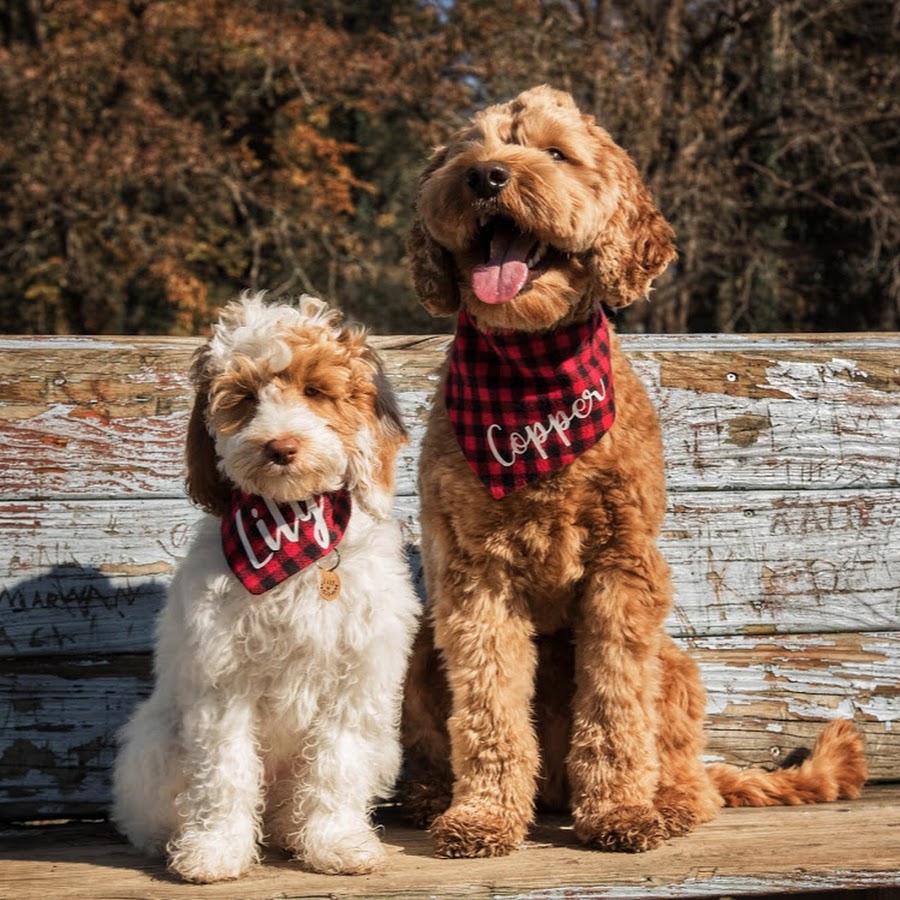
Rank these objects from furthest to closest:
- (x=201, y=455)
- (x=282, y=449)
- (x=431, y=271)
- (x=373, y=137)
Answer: (x=373, y=137) → (x=431, y=271) → (x=201, y=455) → (x=282, y=449)

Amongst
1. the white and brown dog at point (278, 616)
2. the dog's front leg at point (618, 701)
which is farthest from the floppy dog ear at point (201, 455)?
the dog's front leg at point (618, 701)

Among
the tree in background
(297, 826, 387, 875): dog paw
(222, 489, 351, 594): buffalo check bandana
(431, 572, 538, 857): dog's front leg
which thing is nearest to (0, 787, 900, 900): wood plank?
(297, 826, 387, 875): dog paw

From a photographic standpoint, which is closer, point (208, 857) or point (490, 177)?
point (208, 857)

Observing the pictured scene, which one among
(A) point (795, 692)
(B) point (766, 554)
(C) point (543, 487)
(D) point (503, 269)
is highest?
(D) point (503, 269)

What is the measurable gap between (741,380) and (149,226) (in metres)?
11.1

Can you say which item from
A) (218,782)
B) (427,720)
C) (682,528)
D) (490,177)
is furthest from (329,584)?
(682,528)

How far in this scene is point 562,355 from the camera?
3.16m

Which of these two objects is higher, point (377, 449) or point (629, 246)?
point (629, 246)

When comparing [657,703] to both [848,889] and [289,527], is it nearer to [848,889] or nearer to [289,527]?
[848,889]

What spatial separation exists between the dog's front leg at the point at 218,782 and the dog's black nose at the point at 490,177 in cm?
131

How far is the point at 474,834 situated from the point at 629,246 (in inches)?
57.7

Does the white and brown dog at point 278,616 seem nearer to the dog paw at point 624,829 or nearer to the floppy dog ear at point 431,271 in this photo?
the floppy dog ear at point 431,271

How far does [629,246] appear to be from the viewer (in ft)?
10.2

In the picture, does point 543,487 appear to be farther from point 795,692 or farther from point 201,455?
point 795,692
